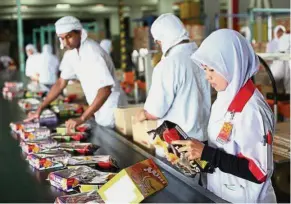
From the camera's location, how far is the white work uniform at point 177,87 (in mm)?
2064

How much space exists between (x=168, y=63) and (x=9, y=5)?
9.78 metres

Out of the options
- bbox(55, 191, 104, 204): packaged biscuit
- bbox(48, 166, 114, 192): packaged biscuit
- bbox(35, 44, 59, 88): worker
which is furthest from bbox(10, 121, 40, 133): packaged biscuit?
bbox(35, 44, 59, 88): worker

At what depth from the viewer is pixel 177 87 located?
208 centimetres

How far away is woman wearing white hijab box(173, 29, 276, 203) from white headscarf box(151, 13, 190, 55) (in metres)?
0.78

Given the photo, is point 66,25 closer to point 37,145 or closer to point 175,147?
point 37,145

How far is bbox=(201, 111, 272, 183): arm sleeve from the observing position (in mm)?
1354

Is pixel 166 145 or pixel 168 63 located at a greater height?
pixel 168 63

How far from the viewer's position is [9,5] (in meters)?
10.9

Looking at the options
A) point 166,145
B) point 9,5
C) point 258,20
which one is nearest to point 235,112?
point 166,145

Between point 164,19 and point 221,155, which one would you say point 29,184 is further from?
point 164,19

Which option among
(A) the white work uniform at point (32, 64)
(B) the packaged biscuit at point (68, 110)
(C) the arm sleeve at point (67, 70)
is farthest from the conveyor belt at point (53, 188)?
(A) the white work uniform at point (32, 64)

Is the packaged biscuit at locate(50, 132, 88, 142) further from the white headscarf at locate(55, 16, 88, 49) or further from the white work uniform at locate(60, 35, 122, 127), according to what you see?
the white headscarf at locate(55, 16, 88, 49)

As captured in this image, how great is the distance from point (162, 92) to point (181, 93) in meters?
0.11

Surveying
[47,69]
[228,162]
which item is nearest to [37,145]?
[228,162]
